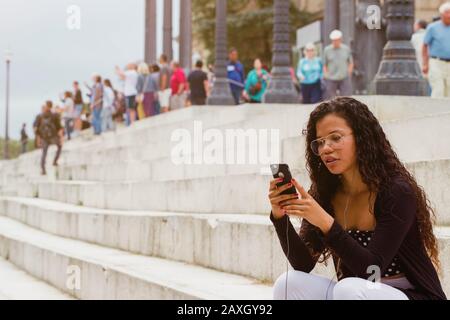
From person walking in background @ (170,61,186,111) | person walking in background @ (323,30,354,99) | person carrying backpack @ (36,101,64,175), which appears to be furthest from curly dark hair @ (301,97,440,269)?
person carrying backpack @ (36,101,64,175)

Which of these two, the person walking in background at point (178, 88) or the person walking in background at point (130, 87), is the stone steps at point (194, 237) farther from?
the person walking in background at point (130, 87)

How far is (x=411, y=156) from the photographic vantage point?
7551mm

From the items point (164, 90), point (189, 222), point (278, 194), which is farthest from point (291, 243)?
point (164, 90)

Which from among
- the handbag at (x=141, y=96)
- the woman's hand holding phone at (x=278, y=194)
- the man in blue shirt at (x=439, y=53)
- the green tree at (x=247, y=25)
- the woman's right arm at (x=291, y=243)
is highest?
the green tree at (x=247, y=25)

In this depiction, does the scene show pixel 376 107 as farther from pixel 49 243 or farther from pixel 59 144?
pixel 59 144

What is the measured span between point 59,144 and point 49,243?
33.4 feet

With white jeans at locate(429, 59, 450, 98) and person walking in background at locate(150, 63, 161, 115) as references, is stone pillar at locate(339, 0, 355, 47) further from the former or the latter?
white jeans at locate(429, 59, 450, 98)

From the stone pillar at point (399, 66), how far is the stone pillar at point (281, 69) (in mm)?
4717

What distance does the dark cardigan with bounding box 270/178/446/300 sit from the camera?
13.0 feet

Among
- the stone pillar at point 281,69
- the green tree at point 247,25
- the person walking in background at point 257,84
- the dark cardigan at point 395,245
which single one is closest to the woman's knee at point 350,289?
the dark cardigan at point 395,245

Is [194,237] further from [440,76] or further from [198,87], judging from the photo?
[198,87]

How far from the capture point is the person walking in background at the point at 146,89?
2225 cm
